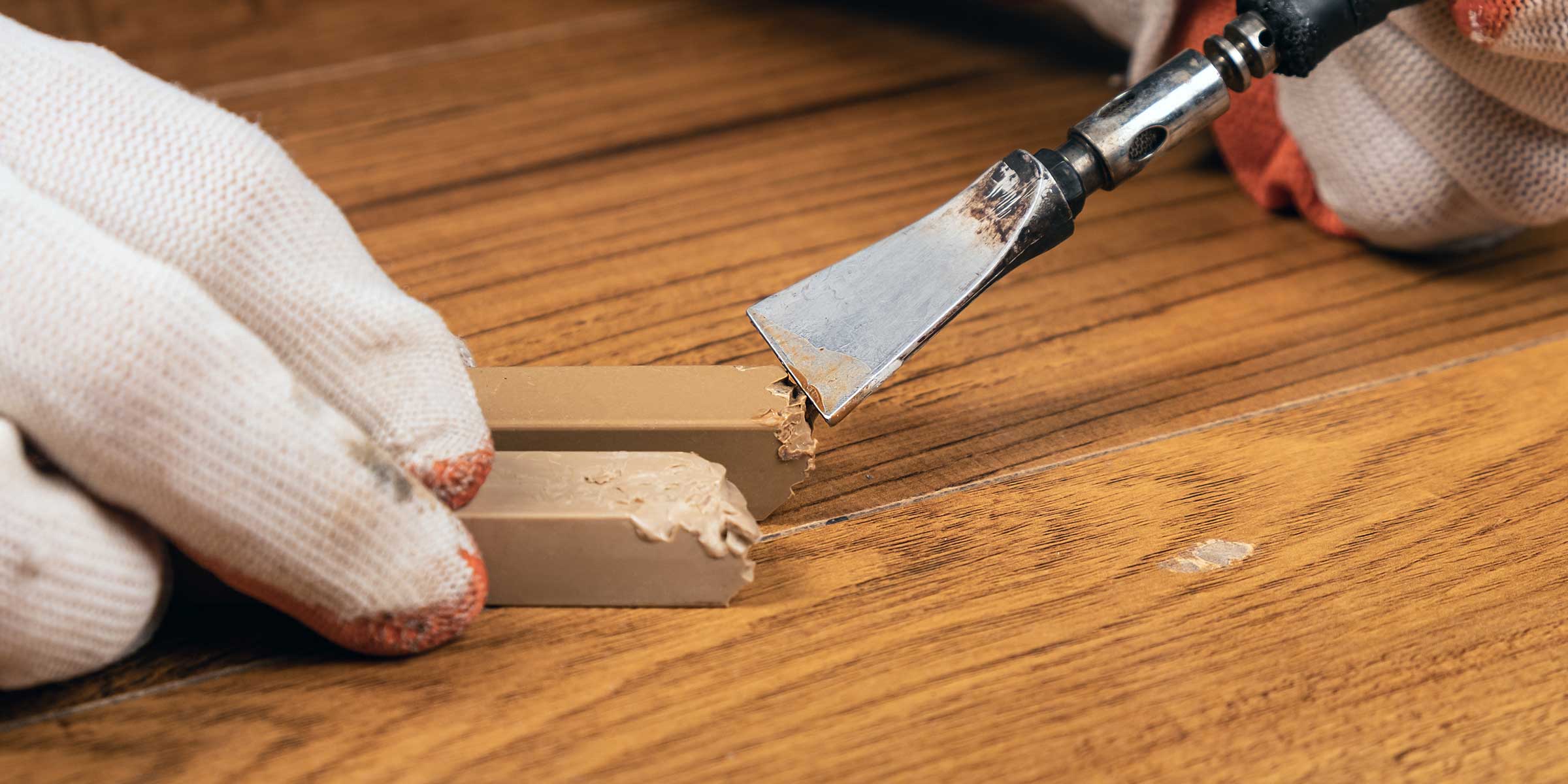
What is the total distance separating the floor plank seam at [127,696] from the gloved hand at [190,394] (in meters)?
0.02

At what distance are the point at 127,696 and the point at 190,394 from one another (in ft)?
0.41

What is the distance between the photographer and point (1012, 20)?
1.12 m

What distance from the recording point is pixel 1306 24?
1.78 feet

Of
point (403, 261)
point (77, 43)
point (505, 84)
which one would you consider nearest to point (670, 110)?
point (505, 84)

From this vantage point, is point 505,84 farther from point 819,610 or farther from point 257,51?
point 819,610

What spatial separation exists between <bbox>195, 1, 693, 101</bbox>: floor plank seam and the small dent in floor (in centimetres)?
79

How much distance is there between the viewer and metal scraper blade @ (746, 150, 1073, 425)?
49 centimetres

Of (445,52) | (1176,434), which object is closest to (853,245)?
(1176,434)

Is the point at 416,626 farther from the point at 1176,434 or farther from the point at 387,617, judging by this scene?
the point at 1176,434

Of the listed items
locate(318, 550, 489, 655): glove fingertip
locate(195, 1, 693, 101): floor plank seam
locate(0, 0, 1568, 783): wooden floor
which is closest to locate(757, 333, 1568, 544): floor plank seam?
locate(0, 0, 1568, 783): wooden floor

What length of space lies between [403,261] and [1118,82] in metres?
0.55

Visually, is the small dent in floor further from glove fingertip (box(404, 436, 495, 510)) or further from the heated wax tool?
glove fingertip (box(404, 436, 495, 510))

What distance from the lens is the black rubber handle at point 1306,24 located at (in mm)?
542

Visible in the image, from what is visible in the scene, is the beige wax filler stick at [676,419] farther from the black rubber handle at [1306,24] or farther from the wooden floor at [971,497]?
the black rubber handle at [1306,24]
